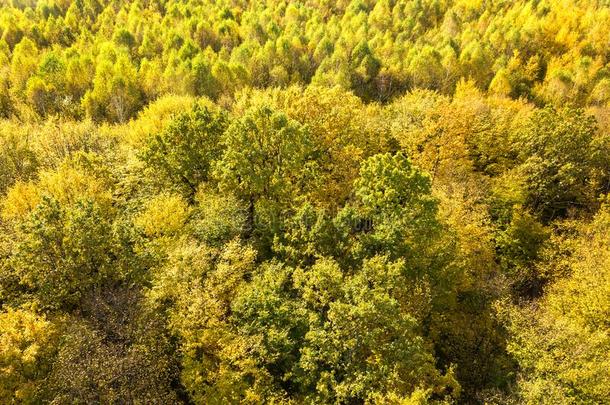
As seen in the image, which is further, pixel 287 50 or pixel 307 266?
pixel 287 50

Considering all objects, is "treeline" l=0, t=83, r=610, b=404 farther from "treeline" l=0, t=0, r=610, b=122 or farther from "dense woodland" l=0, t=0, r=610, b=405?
"treeline" l=0, t=0, r=610, b=122

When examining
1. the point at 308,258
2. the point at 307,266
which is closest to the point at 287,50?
the point at 308,258

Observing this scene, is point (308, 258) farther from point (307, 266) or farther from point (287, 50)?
point (287, 50)

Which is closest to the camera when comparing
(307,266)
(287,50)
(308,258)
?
(307,266)

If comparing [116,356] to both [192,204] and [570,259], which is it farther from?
[570,259]

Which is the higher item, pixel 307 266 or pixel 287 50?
pixel 287 50

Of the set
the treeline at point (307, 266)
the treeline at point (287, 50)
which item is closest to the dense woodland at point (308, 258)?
the treeline at point (307, 266)
